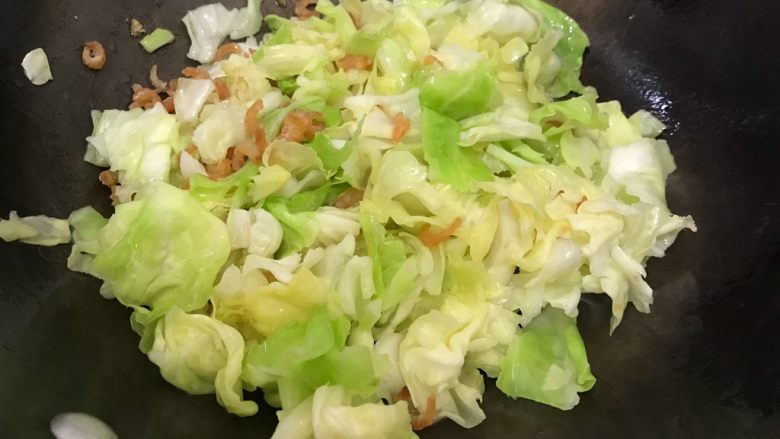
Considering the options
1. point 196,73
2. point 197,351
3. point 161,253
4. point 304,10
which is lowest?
point 197,351

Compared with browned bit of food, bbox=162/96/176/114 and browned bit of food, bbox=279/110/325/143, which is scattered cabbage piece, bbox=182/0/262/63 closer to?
browned bit of food, bbox=162/96/176/114

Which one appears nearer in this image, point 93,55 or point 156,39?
point 93,55

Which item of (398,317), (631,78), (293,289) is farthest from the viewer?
(631,78)

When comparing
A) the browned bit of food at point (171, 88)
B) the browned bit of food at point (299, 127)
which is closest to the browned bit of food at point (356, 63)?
the browned bit of food at point (299, 127)

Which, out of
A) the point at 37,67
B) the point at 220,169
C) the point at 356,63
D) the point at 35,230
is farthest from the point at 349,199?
the point at 37,67

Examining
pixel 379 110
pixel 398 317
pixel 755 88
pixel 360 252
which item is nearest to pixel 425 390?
pixel 398 317

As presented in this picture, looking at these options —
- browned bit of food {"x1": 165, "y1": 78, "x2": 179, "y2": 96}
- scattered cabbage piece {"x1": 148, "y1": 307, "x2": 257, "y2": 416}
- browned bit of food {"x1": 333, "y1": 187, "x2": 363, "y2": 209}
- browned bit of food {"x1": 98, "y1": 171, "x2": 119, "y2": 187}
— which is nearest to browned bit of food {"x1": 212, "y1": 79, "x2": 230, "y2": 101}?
browned bit of food {"x1": 165, "y1": 78, "x2": 179, "y2": 96}

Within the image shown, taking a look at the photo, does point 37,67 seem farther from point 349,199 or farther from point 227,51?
point 349,199

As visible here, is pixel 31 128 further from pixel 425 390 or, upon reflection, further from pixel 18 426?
pixel 425 390

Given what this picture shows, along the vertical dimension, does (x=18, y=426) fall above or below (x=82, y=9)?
below
